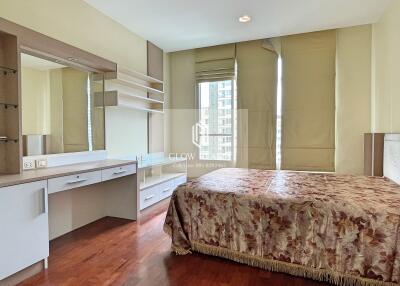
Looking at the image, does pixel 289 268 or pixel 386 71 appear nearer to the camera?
pixel 289 268

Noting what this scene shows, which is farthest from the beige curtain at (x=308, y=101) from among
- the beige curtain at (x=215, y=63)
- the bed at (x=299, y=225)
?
the bed at (x=299, y=225)

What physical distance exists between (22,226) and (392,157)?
3.57 meters

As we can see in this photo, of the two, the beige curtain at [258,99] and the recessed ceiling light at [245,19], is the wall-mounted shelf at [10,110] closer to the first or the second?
the recessed ceiling light at [245,19]

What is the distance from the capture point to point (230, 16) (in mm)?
3375

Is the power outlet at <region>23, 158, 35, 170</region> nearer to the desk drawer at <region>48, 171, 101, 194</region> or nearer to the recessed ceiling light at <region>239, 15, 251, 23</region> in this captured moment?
the desk drawer at <region>48, 171, 101, 194</region>

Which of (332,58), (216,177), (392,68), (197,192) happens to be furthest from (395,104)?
(197,192)

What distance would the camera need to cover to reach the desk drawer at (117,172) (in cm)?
266

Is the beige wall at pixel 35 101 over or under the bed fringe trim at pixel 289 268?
over

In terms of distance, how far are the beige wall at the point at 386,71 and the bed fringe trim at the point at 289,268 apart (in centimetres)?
175

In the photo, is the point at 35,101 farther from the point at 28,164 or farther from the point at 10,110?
the point at 28,164

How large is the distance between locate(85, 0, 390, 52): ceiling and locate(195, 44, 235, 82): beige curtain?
0.42m

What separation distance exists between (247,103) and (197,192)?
8.37ft

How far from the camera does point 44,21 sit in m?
2.56

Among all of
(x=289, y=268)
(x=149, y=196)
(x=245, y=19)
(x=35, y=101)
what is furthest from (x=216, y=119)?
(x=289, y=268)
